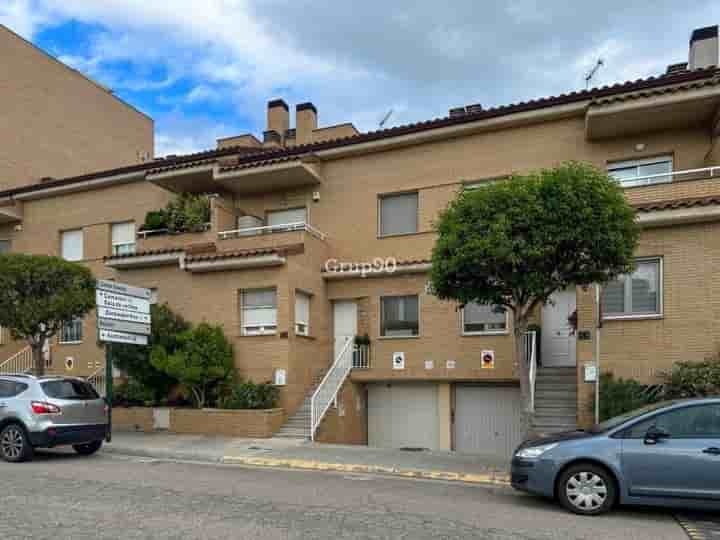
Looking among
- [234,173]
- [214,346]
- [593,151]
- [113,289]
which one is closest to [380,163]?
[234,173]

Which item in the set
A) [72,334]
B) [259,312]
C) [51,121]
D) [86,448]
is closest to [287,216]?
[259,312]

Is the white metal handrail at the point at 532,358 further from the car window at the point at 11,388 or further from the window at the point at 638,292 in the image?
the car window at the point at 11,388

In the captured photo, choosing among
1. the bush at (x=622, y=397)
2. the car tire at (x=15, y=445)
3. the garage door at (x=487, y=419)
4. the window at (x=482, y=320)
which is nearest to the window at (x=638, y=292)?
the bush at (x=622, y=397)

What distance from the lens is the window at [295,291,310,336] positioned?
16.5m

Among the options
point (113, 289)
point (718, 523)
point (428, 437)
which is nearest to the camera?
point (718, 523)

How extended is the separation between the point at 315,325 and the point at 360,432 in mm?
3212

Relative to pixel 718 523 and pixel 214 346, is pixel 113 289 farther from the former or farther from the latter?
pixel 718 523

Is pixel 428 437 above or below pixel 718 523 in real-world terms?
below

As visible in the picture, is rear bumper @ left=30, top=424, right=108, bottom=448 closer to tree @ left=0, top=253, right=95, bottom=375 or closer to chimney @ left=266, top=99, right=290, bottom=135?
tree @ left=0, top=253, right=95, bottom=375

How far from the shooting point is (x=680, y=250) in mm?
12750

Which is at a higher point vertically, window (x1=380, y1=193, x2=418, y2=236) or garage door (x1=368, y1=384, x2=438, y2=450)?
window (x1=380, y1=193, x2=418, y2=236)

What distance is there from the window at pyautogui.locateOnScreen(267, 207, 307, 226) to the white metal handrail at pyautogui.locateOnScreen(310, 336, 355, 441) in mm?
4124

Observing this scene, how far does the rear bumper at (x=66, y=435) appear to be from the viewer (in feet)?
35.8

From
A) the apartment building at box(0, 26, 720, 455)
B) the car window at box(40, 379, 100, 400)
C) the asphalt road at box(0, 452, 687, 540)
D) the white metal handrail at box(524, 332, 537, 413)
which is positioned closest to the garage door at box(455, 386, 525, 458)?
the apartment building at box(0, 26, 720, 455)
